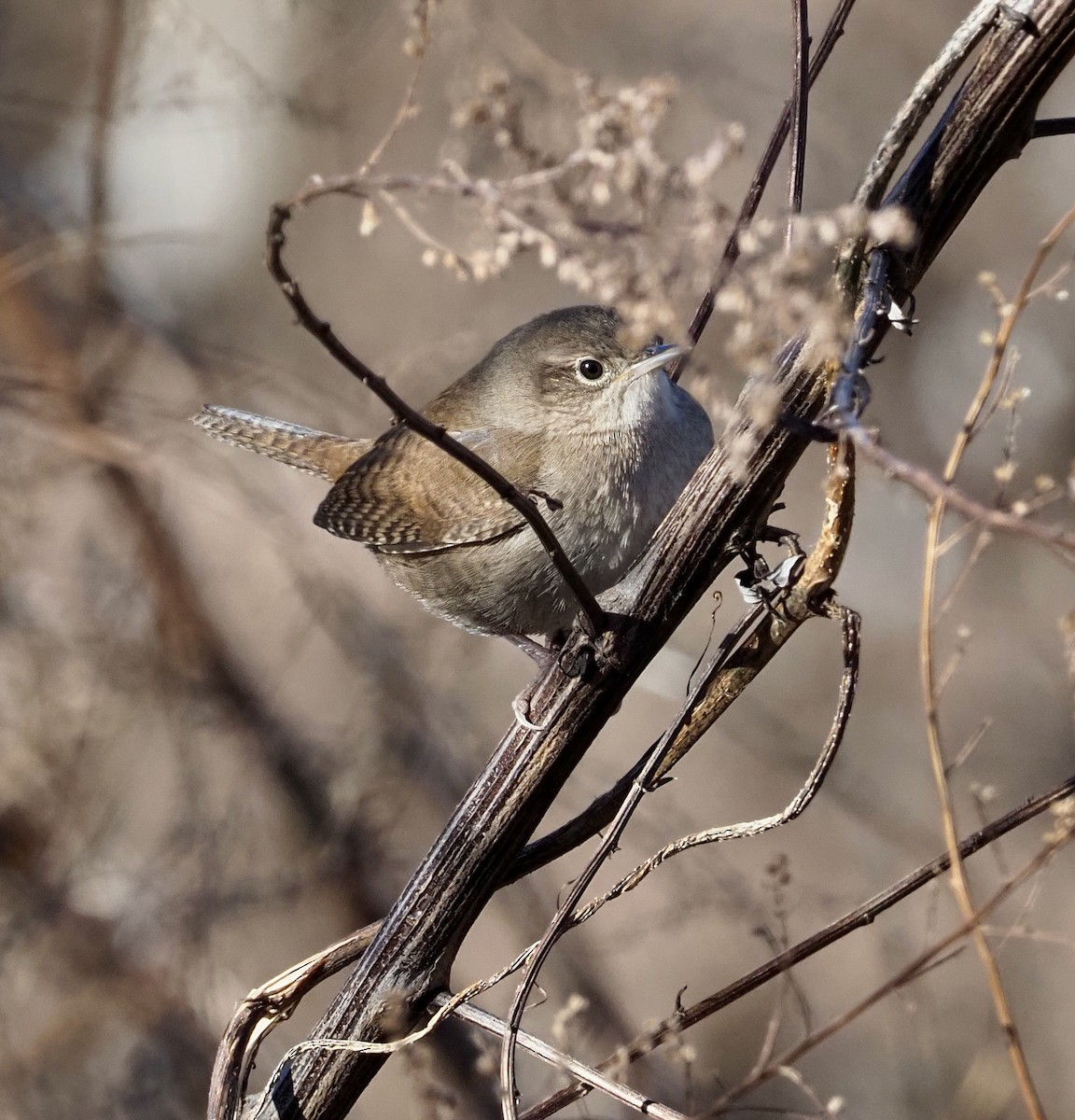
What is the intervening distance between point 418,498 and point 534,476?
302mm

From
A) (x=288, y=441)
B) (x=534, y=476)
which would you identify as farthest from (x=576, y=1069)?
(x=288, y=441)

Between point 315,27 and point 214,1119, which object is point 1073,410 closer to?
point 315,27

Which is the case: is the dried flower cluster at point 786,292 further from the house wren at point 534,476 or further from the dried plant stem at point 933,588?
the house wren at point 534,476

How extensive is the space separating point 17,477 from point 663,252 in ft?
11.2

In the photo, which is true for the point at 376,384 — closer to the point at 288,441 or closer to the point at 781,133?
the point at 781,133

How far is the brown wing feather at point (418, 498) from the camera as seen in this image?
8.00 feet

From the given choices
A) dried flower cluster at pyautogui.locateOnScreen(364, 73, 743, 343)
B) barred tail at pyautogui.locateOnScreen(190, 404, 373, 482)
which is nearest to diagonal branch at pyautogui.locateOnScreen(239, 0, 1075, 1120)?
dried flower cluster at pyautogui.locateOnScreen(364, 73, 743, 343)

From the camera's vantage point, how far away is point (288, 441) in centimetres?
319

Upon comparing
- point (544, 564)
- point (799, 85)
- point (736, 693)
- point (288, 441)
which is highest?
point (288, 441)

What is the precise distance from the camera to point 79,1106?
364cm

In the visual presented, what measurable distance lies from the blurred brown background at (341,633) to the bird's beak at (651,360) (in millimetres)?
1105

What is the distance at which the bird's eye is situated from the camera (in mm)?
2494

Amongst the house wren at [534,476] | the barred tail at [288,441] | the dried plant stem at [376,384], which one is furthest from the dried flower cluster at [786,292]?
the barred tail at [288,441]

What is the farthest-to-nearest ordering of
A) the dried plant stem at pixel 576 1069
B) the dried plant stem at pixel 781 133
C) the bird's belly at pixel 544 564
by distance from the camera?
1. the bird's belly at pixel 544 564
2. the dried plant stem at pixel 781 133
3. the dried plant stem at pixel 576 1069
